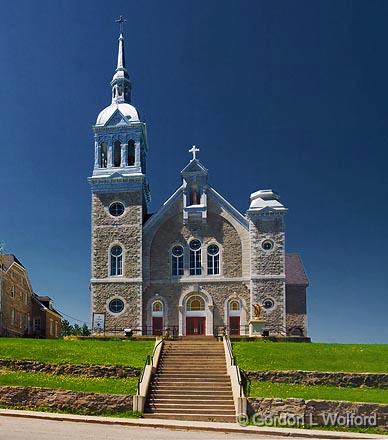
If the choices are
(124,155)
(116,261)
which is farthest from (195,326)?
(124,155)

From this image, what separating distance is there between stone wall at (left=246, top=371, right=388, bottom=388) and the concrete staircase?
2.02 meters

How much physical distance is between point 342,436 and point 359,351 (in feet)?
48.5

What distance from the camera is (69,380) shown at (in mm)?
27281

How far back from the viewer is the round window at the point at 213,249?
4916 cm

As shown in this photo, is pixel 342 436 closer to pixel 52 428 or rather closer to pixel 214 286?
pixel 52 428

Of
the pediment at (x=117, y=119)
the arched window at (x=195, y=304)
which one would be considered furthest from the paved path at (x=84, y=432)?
the pediment at (x=117, y=119)

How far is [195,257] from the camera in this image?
162 ft

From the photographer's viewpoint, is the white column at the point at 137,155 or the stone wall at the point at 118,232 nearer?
the stone wall at the point at 118,232

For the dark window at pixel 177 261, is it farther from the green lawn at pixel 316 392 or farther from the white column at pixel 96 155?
the green lawn at pixel 316 392

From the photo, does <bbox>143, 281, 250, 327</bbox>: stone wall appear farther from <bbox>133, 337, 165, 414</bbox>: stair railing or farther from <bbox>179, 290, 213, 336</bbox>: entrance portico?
<bbox>133, 337, 165, 414</bbox>: stair railing

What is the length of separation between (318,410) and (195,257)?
27498 mm

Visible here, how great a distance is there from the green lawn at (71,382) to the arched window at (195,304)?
2040 cm

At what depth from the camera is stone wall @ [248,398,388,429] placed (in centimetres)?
2177

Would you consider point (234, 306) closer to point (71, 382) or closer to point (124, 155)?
point (124, 155)
